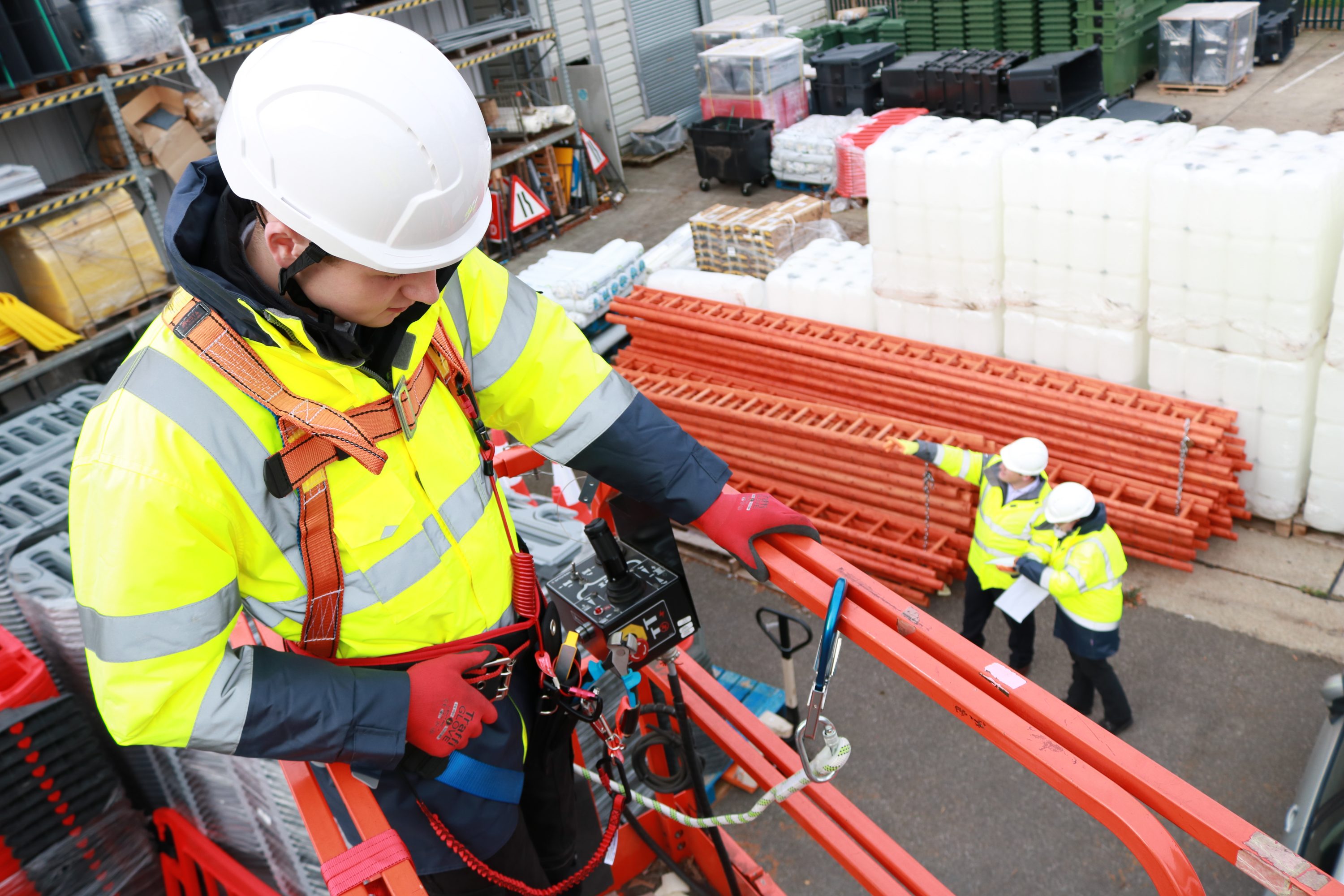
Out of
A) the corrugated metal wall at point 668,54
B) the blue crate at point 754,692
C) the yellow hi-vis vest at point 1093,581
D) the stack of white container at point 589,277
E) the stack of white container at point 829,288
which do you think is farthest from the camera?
the corrugated metal wall at point 668,54

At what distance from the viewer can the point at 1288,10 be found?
48.4 feet

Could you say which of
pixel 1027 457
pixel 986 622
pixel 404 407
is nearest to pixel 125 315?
pixel 986 622

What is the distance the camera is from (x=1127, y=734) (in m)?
5.32

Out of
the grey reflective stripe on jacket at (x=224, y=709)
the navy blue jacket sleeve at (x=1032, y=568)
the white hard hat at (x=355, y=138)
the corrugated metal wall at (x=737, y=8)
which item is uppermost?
the white hard hat at (x=355, y=138)

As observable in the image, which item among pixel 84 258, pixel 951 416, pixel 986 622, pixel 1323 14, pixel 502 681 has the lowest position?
pixel 986 622

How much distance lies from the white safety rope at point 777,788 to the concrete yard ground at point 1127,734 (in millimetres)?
2292

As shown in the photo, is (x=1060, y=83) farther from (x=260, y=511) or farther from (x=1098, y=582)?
(x=260, y=511)

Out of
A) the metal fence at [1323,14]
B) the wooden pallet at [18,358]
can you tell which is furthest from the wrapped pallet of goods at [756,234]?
the metal fence at [1323,14]

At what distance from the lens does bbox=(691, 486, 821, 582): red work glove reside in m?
2.44

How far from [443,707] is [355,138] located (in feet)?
4.00

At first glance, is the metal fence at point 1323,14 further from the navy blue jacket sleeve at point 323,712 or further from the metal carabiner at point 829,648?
the navy blue jacket sleeve at point 323,712

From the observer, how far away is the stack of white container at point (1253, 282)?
225 inches

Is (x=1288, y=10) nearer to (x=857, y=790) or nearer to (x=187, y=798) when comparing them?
(x=857, y=790)

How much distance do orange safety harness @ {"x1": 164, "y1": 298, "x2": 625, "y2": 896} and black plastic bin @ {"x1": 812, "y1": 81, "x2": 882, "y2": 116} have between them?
1231 centimetres
